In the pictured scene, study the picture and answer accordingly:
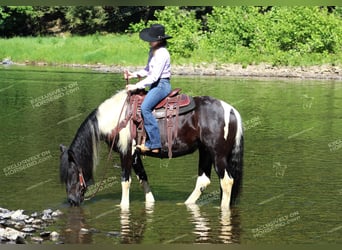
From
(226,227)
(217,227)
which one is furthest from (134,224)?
(226,227)

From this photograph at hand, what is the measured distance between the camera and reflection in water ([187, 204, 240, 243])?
9914 mm

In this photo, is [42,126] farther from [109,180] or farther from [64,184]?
[64,184]

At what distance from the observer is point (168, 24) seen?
168 feet

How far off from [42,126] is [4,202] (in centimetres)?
887

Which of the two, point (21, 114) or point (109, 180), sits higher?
point (109, 180)

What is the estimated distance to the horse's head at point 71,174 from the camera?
11758mm

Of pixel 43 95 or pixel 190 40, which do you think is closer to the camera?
pixel 43 95

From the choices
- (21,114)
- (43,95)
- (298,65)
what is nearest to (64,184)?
(21,114)

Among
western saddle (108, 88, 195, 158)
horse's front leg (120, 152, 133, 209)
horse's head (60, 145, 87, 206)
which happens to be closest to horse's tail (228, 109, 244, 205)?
western saddle (108, 88, 195, 158)

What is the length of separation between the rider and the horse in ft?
0.63

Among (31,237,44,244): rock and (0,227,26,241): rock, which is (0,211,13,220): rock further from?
(31,237,44,244): rock

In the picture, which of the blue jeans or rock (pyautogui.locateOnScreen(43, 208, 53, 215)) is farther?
the blue jeans

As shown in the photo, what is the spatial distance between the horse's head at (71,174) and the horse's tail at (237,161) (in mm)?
2299

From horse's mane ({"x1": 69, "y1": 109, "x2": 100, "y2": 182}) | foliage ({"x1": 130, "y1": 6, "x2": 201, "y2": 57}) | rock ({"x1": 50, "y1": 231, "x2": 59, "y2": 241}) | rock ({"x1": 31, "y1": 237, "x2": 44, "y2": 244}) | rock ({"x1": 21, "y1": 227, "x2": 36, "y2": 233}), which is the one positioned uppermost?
horse's mane ({"x1": 69, "y1": 109, "x2": 100, "y2": 182})
